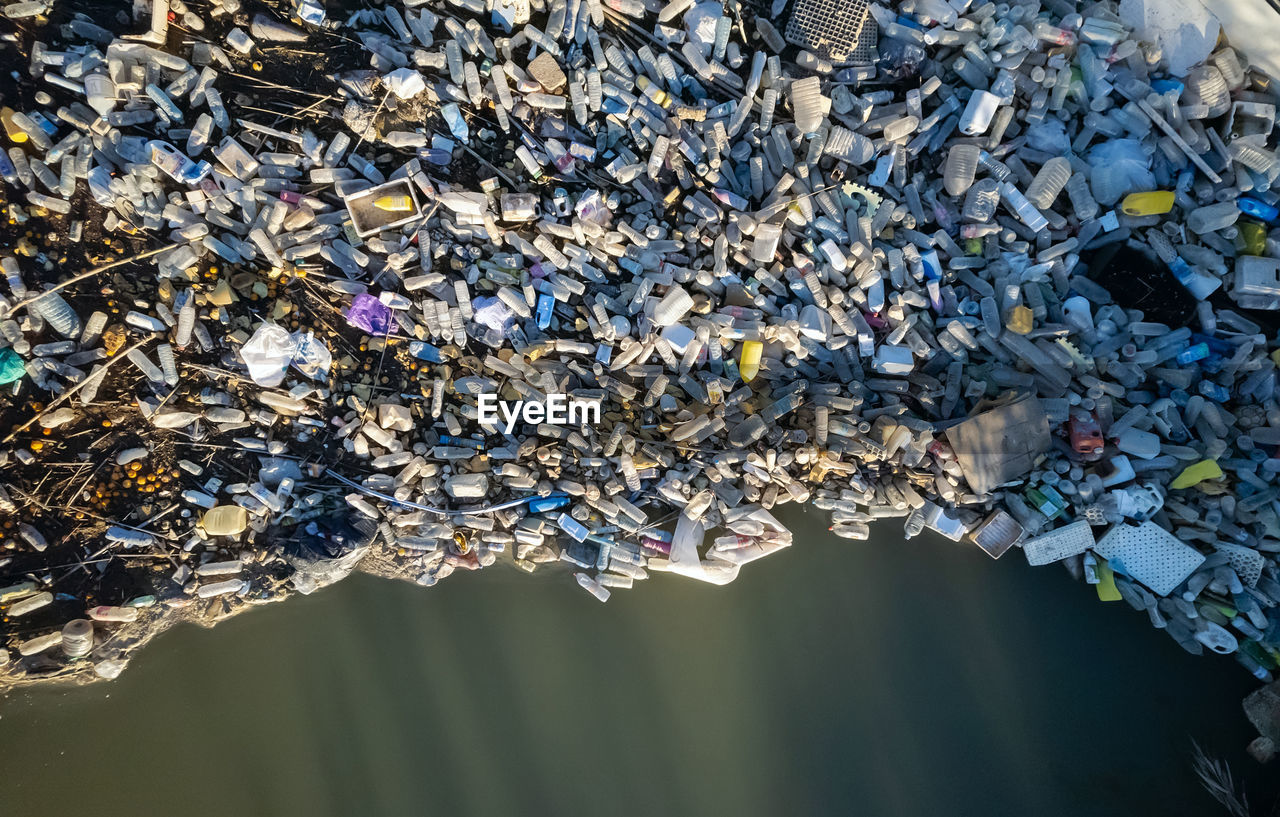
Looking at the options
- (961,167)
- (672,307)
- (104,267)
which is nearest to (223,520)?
(104,267)

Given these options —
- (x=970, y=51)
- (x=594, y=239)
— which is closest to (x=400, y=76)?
(x=594, y=239)

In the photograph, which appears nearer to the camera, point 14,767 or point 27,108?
point 27,108

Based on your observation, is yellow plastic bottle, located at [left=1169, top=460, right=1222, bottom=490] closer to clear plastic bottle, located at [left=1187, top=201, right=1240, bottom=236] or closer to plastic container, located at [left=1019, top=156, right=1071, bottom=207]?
clear plastic bottle, located at [left=1187, top=201, right=1240, bottom=236]

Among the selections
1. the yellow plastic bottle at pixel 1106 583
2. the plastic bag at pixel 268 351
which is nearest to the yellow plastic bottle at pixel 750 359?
the yellow plastic bottle at pixel 1106 583

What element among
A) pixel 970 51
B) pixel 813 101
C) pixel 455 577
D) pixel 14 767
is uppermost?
pixel 970 51

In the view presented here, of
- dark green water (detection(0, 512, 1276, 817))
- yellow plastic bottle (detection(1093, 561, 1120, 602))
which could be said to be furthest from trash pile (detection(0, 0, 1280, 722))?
dark green water (detection(0, 512, 1276, 817))

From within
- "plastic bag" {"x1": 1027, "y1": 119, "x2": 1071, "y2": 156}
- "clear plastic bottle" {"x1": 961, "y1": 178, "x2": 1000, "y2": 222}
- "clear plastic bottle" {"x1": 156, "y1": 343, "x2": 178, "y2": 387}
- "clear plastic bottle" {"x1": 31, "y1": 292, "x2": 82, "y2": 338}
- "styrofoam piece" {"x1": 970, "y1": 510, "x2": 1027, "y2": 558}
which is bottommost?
"clear plastic bottle" {"x1": 156, "y1": 343, "x2": 178, "y2": 387}

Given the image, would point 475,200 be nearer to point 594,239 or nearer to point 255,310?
point 594,239
